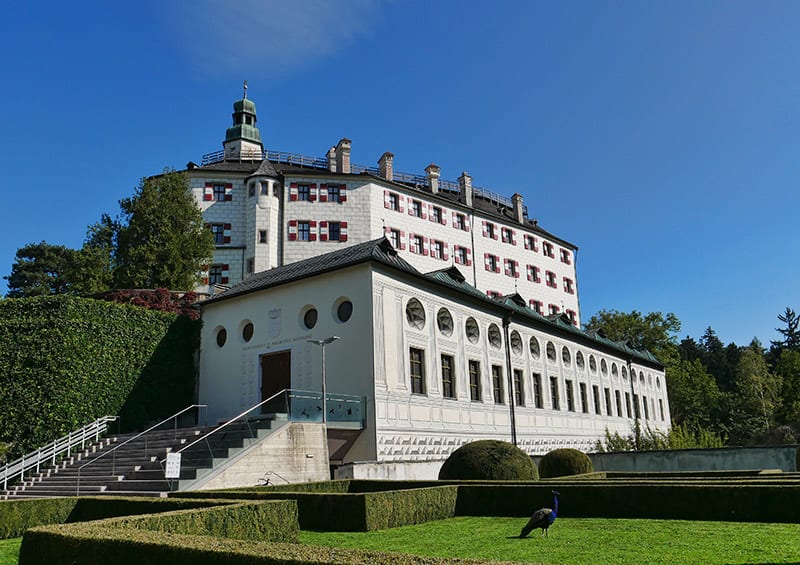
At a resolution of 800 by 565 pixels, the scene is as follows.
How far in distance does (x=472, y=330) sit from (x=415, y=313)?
433 cm

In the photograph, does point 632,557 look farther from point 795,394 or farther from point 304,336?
point 795,394

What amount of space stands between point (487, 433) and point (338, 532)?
17.5 meters

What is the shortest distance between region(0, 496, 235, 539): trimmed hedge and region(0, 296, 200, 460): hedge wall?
1034cm

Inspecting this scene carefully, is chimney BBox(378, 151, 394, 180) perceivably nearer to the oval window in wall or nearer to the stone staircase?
the oval window in wall

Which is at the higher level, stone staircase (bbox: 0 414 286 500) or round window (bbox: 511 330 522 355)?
round window (bbox: 511 330 522 355)

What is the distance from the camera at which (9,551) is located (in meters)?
11.0

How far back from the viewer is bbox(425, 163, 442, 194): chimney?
57.4 meters

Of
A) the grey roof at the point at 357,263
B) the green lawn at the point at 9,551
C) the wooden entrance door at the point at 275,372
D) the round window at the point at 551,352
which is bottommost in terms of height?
the green lawn at the point at 9,551

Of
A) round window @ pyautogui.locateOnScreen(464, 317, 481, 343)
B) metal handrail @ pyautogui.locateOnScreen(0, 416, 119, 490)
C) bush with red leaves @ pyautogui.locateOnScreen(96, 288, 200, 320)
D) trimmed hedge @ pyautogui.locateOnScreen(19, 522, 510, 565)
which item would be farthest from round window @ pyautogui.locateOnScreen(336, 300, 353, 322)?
trimmed hedge @ pyautogui.locateOnScreen(19, 522, 510, 565)

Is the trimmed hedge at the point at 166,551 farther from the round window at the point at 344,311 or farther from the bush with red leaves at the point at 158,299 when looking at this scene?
the bush with red leaves at the point at 158,299

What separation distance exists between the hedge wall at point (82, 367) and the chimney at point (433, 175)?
32.9 m

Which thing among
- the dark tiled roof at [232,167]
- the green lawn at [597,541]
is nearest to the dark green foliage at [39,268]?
the dark tiled roof at [232,167]

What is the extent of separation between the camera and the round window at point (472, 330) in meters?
29.2

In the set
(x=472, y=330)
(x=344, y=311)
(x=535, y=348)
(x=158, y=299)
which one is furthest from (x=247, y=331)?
(x=535, y=348)
